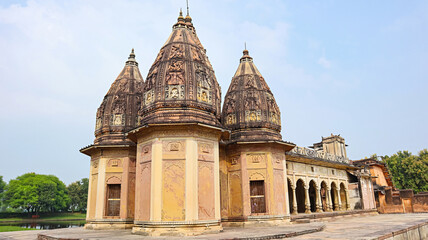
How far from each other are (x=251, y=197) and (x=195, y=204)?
4.90 m

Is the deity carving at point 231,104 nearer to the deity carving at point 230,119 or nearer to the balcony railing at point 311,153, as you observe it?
the deity carving at point 230,119

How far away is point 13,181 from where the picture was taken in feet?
196

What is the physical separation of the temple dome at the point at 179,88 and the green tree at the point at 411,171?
40059mm

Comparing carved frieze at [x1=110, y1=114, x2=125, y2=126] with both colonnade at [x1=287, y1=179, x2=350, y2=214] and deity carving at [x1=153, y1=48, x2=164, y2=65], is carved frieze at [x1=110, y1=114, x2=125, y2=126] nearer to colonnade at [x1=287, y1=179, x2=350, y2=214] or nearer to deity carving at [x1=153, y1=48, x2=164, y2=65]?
deity carving at [x1=153, y1=48, x2=164, y2=65]

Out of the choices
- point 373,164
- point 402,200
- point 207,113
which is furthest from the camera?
point 373,164

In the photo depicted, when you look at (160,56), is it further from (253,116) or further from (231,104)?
(253,116)

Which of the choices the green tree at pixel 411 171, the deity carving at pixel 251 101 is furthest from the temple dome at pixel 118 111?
the green tree at pixel 411 171

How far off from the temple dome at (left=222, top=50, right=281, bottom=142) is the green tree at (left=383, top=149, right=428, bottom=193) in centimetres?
3456

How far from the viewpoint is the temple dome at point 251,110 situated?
1788 cm

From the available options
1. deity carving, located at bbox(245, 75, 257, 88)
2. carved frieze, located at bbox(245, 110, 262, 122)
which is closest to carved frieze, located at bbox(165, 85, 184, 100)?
carved frieze, located at bbox(245, 110, 262, 122)

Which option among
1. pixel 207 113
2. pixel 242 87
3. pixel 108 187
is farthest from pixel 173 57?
pixel 108 187

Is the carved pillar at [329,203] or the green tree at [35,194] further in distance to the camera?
the green tree at [35,194]

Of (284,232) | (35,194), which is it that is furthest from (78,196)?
(284,232)

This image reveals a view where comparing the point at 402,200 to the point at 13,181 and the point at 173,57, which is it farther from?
the point at 13,181
